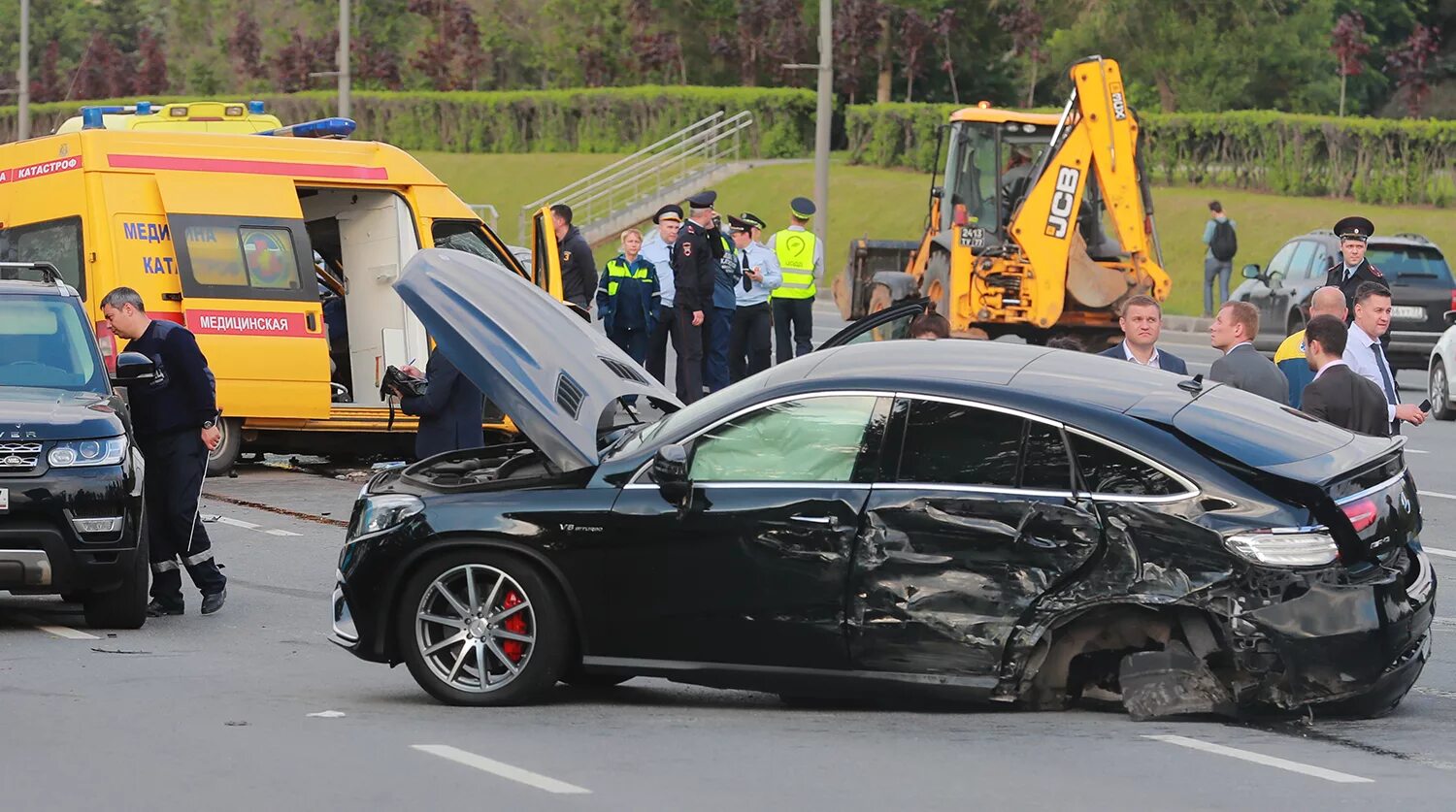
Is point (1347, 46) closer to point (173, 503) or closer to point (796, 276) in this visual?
point (796, 276)

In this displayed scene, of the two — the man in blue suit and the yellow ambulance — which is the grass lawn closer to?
the yellow ambulance

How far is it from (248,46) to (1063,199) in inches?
1823

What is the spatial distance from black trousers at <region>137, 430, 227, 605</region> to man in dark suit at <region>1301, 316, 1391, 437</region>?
5.24m

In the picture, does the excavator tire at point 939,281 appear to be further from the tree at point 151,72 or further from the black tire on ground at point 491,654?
the tree at point 151,72

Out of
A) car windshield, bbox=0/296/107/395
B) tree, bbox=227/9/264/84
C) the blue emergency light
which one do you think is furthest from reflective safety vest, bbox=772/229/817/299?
tree, bbox=227/9/264/84

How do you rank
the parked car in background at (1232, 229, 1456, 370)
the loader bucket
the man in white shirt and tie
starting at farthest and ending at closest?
the loader bucket, the parked car in background at (1232, 229, 1456, 370), the man in white shirt and tie

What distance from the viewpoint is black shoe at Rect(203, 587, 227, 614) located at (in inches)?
426

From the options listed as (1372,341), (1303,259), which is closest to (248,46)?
(1303,259)

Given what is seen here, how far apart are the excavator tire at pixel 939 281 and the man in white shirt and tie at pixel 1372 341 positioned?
11.2 m

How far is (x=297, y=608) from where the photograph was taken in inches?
434

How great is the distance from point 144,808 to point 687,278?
12.4m

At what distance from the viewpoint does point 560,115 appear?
181 feet

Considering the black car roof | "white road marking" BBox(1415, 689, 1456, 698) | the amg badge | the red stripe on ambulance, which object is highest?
the amg badge

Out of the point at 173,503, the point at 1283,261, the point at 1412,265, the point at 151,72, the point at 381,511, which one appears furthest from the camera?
the point at 151,72
